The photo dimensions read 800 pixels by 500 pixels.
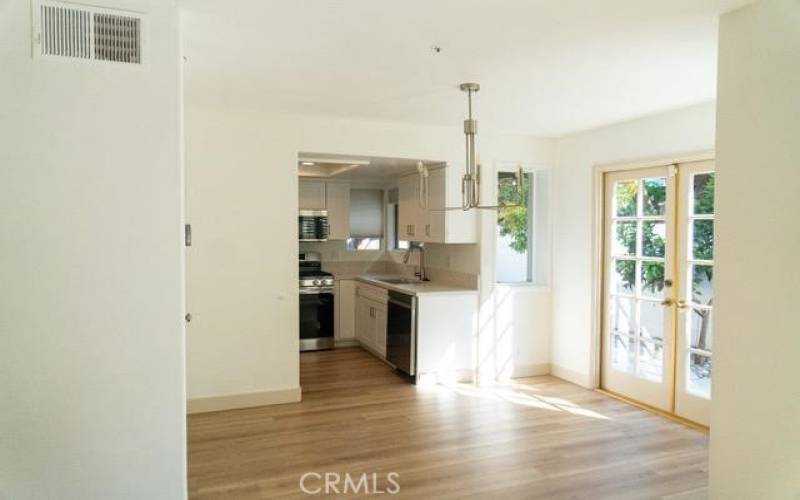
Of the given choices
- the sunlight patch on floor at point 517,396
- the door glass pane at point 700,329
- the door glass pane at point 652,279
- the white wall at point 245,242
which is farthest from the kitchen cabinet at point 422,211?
the door glass pane at point 700,329

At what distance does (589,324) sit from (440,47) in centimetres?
324

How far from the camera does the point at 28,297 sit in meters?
2.13

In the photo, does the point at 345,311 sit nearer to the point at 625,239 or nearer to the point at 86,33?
the point at 625,239

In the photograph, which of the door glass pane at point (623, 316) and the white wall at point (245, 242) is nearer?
the white wall at point (245, 242)

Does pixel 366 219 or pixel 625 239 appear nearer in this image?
pixel 625 239

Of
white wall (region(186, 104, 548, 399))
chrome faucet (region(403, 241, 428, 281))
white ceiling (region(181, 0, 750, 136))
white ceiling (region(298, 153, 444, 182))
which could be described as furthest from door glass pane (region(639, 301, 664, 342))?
white wall (region(186, 104, 548, 399))

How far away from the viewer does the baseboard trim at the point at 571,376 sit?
5039mm

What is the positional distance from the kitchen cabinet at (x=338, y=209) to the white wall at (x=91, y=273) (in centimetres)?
465

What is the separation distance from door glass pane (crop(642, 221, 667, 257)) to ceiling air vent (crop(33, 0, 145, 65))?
12.9 ft

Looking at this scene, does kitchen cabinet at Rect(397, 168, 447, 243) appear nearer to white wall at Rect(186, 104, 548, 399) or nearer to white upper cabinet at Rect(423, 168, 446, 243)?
white upper cabinet at Rect(423, 168, 446, 243)

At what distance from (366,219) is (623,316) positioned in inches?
148

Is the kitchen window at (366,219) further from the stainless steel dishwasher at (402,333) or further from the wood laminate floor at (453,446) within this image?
the wood laminate floor at (453,446)

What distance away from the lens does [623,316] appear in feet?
15.7

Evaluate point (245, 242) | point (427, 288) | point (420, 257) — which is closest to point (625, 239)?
point (427, 288)
